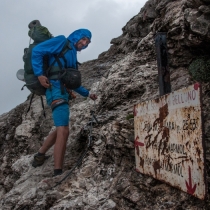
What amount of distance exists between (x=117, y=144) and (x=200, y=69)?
6.39 feet

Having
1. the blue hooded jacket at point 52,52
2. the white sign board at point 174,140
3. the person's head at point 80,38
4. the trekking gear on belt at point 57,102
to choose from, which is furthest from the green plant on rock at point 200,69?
the trekking gear on belt at point 57,102

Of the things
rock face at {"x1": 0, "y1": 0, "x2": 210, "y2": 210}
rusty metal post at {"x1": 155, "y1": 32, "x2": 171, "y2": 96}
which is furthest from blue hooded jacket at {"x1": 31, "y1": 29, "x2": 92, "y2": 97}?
rusty metal post at {"x1": 155, "y1": 32, "x2": 171, "y2": 96}

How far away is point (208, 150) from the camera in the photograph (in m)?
4.50

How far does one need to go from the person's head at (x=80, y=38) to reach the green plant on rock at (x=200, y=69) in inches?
87.9

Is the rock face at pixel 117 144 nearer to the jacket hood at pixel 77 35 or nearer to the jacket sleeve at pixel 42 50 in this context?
the jacket hood at pixel 77 35

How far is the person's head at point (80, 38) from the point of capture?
6875 millimetres

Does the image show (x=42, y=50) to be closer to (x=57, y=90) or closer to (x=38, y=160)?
(x=57, y=90)

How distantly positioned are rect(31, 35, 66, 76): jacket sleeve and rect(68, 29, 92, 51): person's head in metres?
0.37

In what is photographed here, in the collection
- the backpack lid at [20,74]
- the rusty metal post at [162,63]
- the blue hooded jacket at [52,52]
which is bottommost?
the rusty metal post at [162,63]

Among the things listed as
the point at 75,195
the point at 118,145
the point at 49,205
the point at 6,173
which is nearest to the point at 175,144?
the point at 118,145

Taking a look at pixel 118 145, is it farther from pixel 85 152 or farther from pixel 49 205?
pixel 49 205

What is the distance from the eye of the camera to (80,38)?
6.88 metres

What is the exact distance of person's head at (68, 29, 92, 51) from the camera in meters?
6.88

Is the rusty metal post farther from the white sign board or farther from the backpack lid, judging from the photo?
the backpack lid
